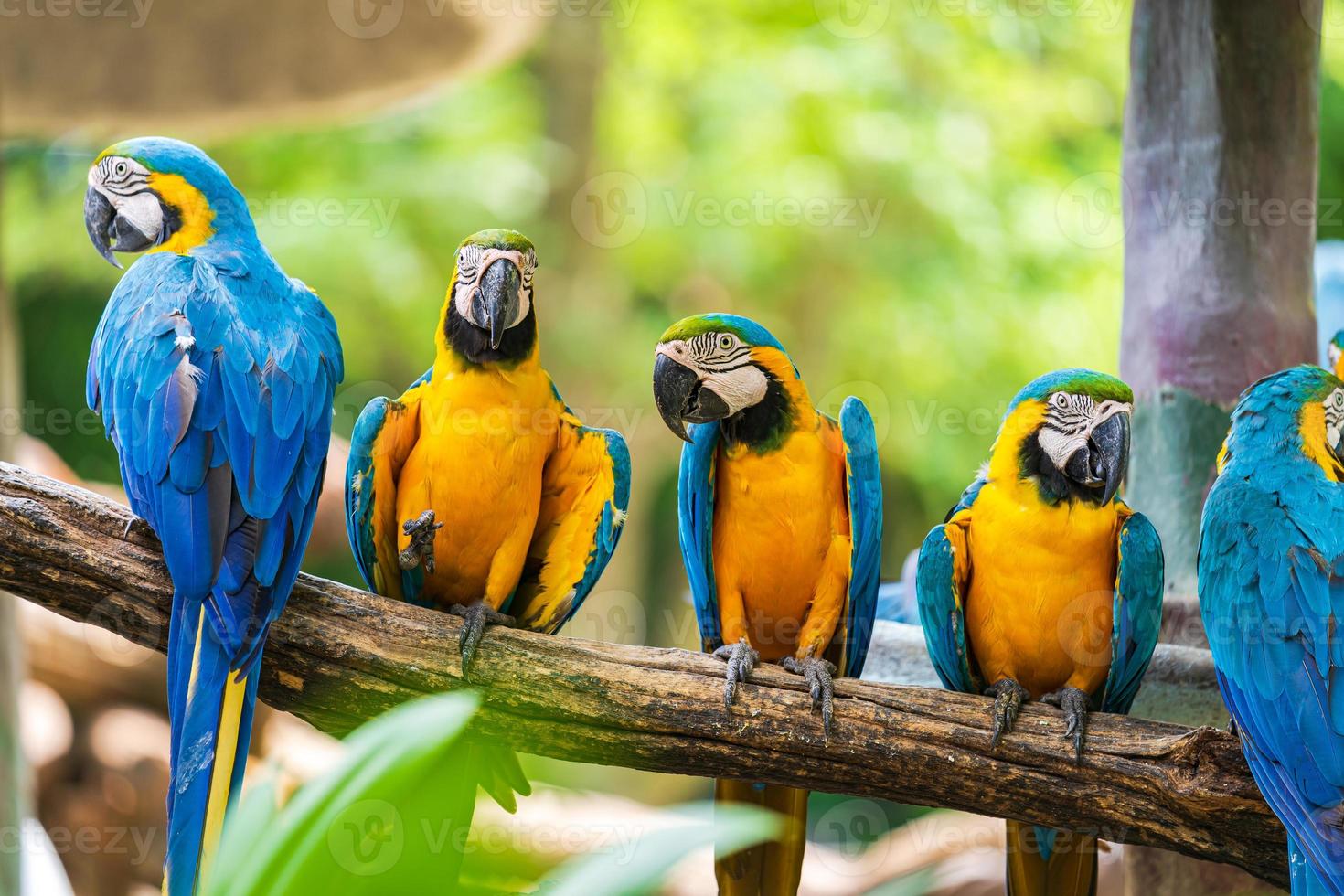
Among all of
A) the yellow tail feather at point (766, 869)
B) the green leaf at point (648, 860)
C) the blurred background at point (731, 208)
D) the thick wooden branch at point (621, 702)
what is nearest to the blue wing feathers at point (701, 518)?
the thick wooden branch at point (621, 702)

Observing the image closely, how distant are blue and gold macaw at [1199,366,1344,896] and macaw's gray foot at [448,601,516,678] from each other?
114 centimetres

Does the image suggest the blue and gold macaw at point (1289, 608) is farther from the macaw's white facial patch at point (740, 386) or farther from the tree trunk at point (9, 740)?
the tree trunk at point (9, 740)

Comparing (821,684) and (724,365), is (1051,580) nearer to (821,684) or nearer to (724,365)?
(821,684)

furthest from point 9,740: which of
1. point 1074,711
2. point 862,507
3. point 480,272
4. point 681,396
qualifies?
point 1074,711

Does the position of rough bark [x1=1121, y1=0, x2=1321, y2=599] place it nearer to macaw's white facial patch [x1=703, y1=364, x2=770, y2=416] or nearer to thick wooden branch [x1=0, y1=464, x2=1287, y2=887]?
thick wooden branch [x1=0, y1=464, x2=1287, y2=887]

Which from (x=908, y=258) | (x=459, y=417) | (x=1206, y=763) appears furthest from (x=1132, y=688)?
(x=908, y=258)

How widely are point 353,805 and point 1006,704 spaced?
1170mm

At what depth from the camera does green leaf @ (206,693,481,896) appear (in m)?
0.93

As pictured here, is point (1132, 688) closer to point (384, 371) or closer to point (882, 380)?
point (882, 380)

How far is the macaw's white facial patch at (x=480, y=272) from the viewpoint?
6.03 feet

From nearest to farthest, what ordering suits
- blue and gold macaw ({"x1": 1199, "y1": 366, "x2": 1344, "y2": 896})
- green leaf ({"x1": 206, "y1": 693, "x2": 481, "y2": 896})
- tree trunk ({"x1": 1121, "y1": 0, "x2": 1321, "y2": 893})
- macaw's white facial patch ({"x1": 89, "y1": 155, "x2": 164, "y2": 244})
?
1. green leaf ({"x1": 206, "y1": 693, "x2": 481, "y2": 896})
2. blue and gold macaw ({"x1": 1199, "y1": 366, "x2": 1344, "y2": 896})
3. macaw's white facial patch ({"x1": 89, "y1": 155, "x2": 164, "y2": 244})
4. tree trunk ({"x1": 1121, "y1": 0, "x2": 1321, "y2": 893})

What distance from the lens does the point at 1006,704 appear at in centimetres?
188

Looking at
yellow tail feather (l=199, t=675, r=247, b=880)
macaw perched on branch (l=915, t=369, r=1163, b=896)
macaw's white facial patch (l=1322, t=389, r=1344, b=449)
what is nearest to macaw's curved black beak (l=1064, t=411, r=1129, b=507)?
macaw perched on branch (l=915, t=369, r=1163, b=896)

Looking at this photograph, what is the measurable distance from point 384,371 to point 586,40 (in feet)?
7.64
